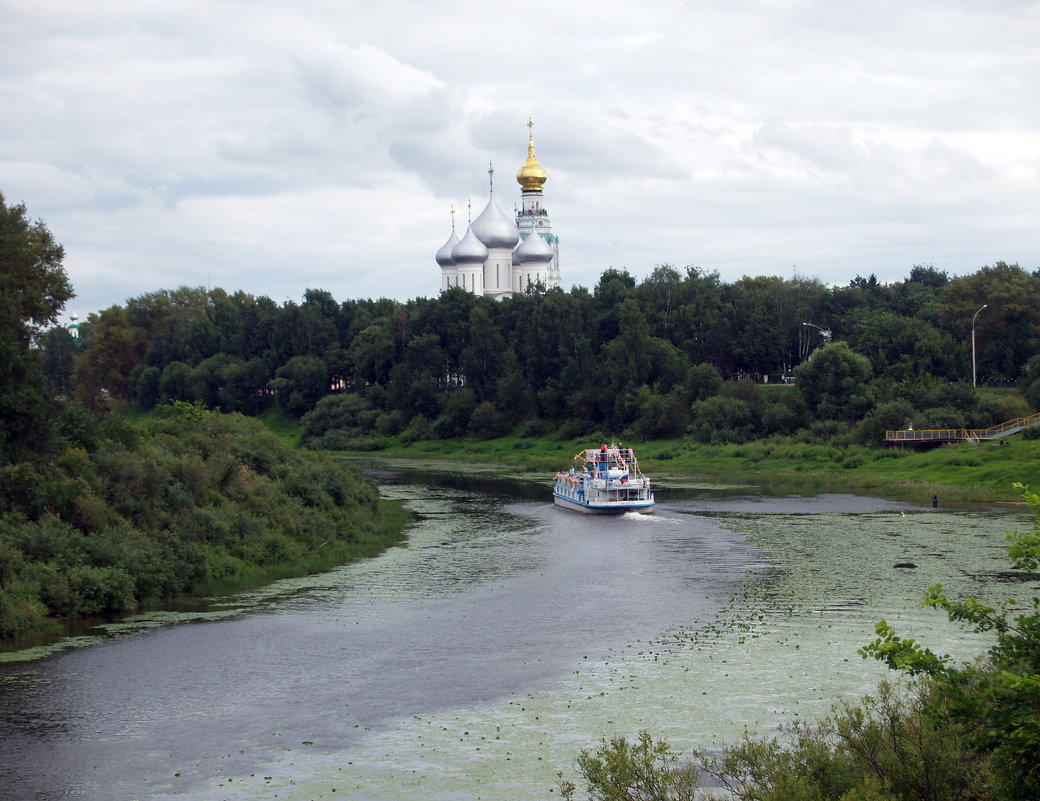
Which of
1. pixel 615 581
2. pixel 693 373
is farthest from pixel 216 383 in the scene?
pixel 615 581

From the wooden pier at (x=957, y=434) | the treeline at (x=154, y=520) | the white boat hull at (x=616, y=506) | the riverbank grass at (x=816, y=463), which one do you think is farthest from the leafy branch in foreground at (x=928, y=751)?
the wooden pier at (x=957, y=434)

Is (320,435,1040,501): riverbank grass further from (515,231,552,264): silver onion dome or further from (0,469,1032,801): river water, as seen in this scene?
(515,231,552,264): silver onion dome

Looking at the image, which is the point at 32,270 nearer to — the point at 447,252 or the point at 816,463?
the point at 816,463

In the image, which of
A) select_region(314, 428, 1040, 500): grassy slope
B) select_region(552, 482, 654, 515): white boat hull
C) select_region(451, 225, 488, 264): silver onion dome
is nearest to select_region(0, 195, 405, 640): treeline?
select_region(552, 482, 654, 515): white boat hull

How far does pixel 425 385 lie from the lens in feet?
356

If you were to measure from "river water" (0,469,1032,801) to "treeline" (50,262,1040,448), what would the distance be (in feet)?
123

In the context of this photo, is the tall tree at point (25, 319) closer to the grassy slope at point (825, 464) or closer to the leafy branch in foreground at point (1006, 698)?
the leafy branch in foreground at point (1006, 698)

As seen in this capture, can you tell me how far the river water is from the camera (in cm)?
1953

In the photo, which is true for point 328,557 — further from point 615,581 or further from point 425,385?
point 425,385

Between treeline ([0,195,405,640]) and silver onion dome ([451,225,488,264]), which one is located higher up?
silver onion dome ([451,225,488,264])

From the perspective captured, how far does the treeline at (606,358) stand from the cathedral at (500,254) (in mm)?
8931

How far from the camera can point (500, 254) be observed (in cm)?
12838

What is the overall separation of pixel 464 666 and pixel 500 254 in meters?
105

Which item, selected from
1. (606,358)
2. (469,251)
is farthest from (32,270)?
(469,251)
